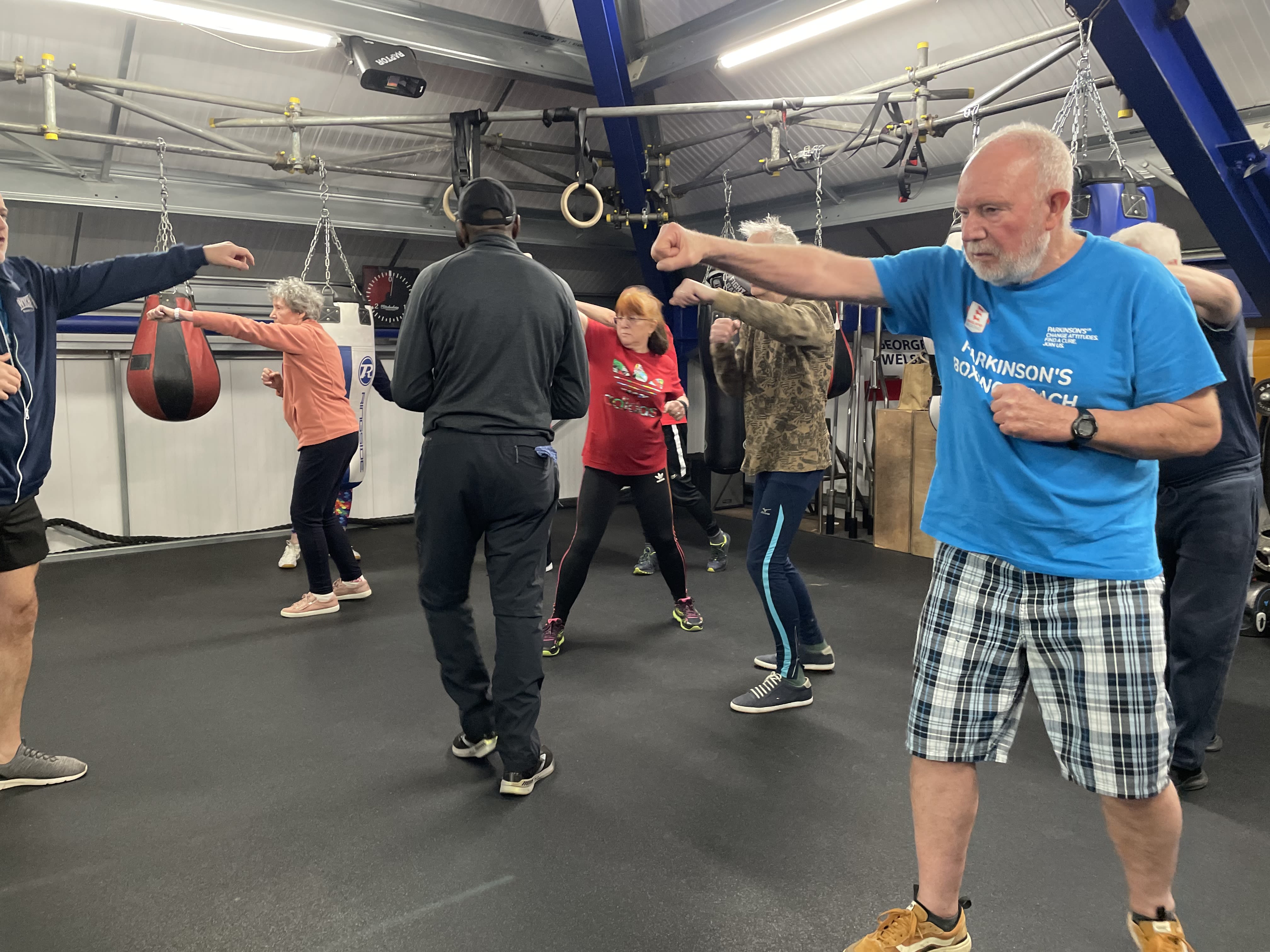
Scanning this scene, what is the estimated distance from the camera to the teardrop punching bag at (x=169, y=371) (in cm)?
440

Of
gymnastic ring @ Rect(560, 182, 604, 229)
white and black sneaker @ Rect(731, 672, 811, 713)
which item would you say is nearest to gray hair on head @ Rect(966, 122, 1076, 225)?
white and black sneaker @ Rect(731, 672, 811, 713)

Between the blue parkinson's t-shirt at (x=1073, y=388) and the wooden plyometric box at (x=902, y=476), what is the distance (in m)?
4.37

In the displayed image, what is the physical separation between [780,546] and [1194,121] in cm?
193

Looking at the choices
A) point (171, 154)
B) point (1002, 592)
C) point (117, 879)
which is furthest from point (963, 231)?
point (171, 154)

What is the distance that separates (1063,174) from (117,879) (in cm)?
247

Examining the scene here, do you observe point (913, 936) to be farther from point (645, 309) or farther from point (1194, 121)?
point (1194, 121)

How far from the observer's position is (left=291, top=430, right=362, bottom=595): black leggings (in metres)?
4.11

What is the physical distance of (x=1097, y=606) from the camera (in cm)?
138

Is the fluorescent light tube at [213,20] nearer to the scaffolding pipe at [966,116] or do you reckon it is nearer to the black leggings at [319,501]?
the black leggings at [319,501]

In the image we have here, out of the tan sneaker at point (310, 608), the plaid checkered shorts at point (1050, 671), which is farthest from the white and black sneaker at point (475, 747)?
the tan sneaker at point (310, 608)

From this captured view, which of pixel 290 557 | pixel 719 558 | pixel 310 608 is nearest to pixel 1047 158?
pixel 310 608

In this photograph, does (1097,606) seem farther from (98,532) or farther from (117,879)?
(98,532)

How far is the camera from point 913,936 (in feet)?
4.91

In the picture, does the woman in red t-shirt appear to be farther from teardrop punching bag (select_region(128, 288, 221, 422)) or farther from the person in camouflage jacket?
teardrop punching bag (select_region(128, 288, 221, 422))
